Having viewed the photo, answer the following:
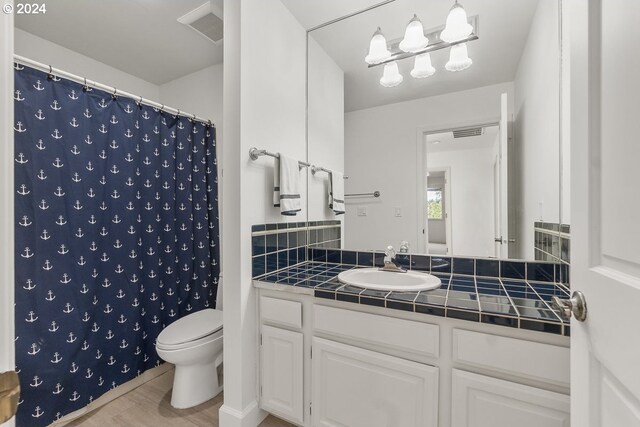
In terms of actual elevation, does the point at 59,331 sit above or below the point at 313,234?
below

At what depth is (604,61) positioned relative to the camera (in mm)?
542

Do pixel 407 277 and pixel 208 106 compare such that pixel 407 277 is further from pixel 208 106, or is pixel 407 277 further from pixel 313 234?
pixel 208 106

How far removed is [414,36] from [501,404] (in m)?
1.77

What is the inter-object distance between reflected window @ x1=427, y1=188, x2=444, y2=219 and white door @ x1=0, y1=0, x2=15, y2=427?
1.64 metres

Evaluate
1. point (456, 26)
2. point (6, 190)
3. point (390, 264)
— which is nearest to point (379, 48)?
point (456, 26)

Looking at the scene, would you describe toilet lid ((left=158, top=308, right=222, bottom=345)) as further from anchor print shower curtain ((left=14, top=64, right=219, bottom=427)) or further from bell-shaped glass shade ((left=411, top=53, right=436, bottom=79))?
bell-shaped glass shade ((left=411, top=53, right=436, bottom=79))

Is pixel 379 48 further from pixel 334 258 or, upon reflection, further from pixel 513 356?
pixel 513 356

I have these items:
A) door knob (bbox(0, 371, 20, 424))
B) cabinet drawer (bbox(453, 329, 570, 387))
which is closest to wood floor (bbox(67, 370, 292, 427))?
cabinet drawer (bbox(453, 329, 570, 387))

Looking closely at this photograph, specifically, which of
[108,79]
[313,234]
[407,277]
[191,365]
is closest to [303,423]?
[191,365]

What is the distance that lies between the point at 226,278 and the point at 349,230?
2.79ft

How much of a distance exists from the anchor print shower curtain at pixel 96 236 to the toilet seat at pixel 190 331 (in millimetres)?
397

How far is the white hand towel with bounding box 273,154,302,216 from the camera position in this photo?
1604 mm

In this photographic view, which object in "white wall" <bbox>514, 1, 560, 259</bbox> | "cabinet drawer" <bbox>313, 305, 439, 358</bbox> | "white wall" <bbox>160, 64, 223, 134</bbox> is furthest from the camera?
"white wall" <bbox>160, 64, 223, 134</bbox>

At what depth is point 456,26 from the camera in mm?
1488
